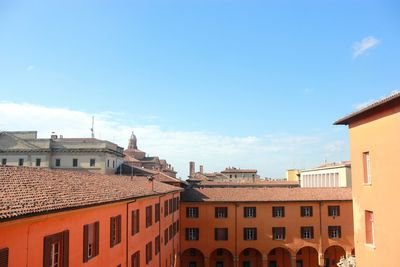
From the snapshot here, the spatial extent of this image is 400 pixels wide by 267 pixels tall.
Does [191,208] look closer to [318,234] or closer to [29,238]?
[318,234]

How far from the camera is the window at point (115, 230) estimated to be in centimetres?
1898

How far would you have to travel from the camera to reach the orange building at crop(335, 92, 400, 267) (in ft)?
51.2

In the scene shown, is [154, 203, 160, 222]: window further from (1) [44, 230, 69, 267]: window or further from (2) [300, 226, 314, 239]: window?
(2) [300, 226, 314, 239]: window

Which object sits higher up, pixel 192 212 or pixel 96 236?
pixel 96 236

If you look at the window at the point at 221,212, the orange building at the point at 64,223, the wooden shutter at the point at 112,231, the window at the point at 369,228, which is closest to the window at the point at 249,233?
the window at the point at 221,212

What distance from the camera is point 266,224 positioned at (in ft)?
156

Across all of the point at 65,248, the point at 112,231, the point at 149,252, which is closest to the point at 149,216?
the point at 149,252

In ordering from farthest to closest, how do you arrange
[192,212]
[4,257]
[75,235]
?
[192,212], [75,235], [4,257]

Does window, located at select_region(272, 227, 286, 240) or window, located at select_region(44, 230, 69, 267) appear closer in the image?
window, located at select_region(44, 230, 69, 267)

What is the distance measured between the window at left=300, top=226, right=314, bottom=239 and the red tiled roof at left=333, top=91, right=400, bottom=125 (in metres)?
29.8

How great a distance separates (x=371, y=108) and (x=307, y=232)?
3370 cm

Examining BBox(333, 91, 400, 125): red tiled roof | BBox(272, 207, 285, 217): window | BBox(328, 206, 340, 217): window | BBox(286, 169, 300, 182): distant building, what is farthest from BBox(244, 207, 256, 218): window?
BBox(286, 169, 300, 182): distant building

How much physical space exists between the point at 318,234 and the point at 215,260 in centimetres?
1369

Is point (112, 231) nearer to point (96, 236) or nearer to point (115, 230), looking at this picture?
point (115, 230)
